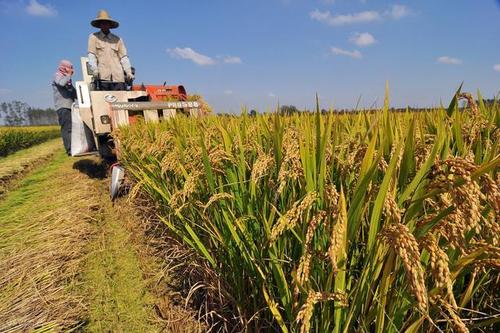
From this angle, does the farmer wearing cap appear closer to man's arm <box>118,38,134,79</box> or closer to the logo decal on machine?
man's arm <box>118,38,134,79</box>

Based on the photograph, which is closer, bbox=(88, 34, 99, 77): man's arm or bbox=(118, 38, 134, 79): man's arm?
bbox=(88, 34, 99, 77): man's arm

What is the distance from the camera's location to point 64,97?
7.12 meters

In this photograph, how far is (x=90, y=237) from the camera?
353 centimetres

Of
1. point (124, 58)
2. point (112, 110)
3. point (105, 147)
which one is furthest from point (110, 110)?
point (124, 58)

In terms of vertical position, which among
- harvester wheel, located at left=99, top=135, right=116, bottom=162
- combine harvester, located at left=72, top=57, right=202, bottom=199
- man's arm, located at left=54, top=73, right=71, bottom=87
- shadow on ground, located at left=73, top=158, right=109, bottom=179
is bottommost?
shadow on ground, located at left=73, top=158, right=109, bottom=179

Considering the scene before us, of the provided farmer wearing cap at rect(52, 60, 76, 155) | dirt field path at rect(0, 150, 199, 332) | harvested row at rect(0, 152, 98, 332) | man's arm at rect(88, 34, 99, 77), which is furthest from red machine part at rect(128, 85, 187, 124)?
dirt field path at rect(0, 150, 199, 332)

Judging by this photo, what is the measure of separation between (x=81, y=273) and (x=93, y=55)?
14.9 ft

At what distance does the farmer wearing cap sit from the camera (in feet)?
22.5

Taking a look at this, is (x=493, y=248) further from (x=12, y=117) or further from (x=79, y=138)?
(x=12, y=117)

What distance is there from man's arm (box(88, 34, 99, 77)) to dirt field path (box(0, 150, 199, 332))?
2.52m

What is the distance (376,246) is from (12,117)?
131 m

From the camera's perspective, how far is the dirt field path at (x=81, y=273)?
2119 millimetres

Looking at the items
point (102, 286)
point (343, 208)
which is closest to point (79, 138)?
point (102, 286)

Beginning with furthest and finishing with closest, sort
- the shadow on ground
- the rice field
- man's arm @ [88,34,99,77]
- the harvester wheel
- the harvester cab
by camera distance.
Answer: the shadow on ground < man's arm @ [88,34,99,77] < the harvester wheel < the harvester cab < the rice field
